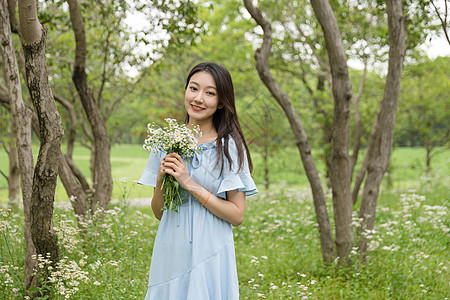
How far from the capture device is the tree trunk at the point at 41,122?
266 cm

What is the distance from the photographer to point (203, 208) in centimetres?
208

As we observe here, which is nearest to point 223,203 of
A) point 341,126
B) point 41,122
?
point 41,122

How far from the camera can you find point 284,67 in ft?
34.8

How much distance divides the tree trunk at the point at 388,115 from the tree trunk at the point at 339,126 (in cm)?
20

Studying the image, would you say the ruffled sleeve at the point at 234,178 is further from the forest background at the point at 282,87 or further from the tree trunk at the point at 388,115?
the forest background at the point at 282,87

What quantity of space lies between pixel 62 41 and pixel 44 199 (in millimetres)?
6999

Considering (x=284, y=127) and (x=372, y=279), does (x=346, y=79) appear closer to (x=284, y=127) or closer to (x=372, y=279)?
(x=372, y=279)

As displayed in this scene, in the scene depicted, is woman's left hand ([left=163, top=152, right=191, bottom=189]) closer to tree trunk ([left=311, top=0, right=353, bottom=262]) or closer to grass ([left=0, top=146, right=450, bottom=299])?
grass ([left=0, top=146, right=450, bottom=299])

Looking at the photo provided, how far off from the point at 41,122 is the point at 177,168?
1.26 m

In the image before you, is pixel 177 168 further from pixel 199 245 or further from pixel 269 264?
pixel 269 264

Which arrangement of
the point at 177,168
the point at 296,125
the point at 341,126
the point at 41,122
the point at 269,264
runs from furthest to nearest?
the point at 269,264 < the point at 296,125 < the point at 341,126 < the point at 41,122 < the point at 177,168

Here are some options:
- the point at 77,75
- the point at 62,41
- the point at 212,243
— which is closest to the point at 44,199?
the point at 212,243

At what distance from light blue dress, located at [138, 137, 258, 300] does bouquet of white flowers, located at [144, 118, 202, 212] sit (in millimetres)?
64

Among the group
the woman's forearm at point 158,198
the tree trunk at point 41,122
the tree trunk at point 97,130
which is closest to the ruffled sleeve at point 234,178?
the woman's forearm at point 158,198
